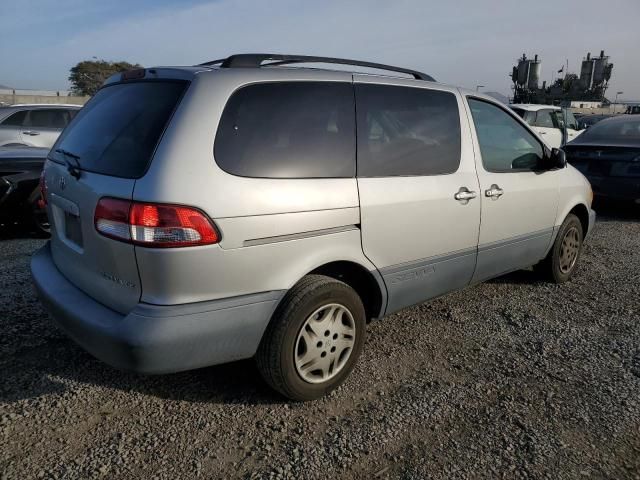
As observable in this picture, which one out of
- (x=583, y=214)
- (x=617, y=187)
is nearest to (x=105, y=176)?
(x=583, y=214)

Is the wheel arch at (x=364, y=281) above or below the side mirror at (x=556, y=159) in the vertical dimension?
below

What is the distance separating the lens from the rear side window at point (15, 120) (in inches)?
366

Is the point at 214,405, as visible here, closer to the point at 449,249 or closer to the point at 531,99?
the point at 449,249

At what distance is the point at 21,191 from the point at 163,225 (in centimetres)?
395

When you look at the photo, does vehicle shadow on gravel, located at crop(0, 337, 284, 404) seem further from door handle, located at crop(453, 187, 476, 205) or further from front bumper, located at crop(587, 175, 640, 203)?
front bumper, located at crop(587, 175, 640, 203)

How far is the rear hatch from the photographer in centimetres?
227

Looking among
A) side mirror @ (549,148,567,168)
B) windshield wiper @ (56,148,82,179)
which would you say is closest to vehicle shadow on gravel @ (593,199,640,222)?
side mirror @ (549,148,567,168)

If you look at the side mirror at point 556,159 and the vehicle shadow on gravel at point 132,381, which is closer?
the vehicle shadow on gravel at point 132,381

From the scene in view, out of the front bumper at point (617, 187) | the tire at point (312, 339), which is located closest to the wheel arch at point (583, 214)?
the front bumper at point (617, 187)

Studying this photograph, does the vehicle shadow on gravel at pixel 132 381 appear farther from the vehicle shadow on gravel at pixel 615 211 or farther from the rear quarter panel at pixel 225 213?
the vehicle shadow on gravel at pixel 615 211

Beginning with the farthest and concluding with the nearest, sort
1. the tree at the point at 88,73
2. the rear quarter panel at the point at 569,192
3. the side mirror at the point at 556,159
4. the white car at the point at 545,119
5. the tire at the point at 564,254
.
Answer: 1. the tree at the point at 88,73
2. the white car at the point at 545,119
3. the tire at the point at 564,254
4. the rear quarter panel at the point at 569,192
5. the side mirror at the point at 556,159

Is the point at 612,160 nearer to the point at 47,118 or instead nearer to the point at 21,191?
the point at 21,191

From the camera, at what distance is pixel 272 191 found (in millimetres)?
2375

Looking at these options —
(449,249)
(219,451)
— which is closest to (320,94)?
(449,249)
